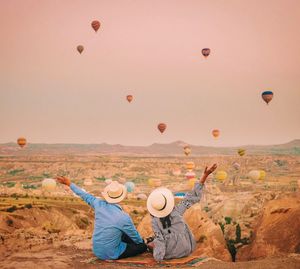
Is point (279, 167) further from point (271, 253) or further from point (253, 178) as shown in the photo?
point (271, 253)

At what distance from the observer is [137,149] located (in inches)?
2581

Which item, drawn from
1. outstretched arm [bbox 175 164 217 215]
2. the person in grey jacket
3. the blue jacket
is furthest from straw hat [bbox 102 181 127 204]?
outstretched arm [bbox 175 164 217 215]

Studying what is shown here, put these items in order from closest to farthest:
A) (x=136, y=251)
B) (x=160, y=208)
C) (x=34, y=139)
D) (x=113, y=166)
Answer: (x=160, y=208) < (x=136, y=251) < (x=113, y=166) < (x=34, y=139)

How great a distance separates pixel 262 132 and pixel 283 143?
206 inches

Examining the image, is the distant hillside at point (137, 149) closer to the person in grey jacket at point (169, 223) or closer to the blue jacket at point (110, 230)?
the blue jacket at point (110, 230)

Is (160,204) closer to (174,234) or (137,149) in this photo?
(174,234)

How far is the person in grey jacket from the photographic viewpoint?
5.94 meters

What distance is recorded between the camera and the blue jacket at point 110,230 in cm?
613

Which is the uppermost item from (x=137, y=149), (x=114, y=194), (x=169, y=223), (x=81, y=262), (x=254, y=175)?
(x=137, y=149)

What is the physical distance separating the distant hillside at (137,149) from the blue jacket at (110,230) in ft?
154

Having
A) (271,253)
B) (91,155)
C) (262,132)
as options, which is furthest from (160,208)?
Result: (262,132)

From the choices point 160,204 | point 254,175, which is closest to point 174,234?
point 160,204

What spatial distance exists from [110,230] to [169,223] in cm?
80

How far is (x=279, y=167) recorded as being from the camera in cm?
4491
